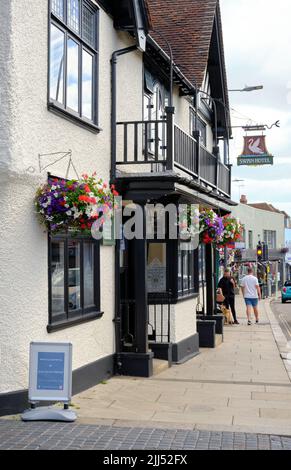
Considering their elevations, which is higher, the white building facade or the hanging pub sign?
the hanging pub sign

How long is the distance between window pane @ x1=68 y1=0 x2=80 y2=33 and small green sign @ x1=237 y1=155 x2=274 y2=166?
16.5 meters

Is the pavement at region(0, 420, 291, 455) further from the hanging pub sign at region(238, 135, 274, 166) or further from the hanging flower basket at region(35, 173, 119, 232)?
the hanging pub sign at region(238, 135, 274, 166)

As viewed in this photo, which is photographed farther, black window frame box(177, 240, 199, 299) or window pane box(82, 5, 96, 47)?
black window frame box(177, 240, 199, 299)

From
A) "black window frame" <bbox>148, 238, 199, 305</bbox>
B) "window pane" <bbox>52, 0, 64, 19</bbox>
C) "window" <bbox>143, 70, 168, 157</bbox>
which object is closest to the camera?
"window pane" <bbox>52, 0, 64, 19</bbox>

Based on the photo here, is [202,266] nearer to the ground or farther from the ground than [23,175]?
nearer to the ground

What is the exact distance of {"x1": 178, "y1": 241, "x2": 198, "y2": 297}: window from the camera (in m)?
12.9

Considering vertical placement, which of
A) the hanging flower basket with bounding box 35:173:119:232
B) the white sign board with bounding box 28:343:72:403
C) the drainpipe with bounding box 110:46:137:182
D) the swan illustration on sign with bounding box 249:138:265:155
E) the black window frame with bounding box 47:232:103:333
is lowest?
the white sign board with bounding box 28:343:72:403

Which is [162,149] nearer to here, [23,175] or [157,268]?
[157,268]

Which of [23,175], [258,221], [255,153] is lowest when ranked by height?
[23,175]

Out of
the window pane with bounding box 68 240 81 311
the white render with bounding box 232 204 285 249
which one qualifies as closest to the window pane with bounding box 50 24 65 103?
the window pane with bounding box 68 240 81 311

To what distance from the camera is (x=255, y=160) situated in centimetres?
2527

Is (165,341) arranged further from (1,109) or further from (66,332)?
(1,109)

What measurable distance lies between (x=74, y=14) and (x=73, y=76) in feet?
2.97

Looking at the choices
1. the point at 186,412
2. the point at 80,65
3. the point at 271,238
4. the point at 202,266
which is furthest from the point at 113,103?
the point at 271,238
